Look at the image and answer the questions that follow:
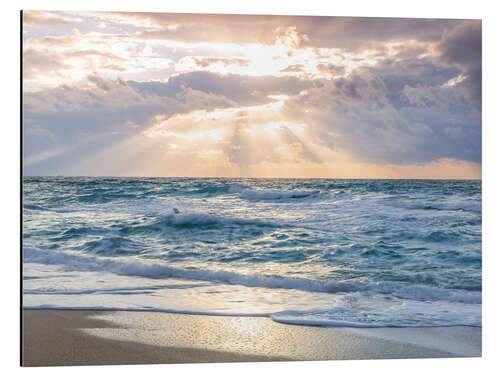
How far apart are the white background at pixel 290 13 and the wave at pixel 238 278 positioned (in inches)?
15.8

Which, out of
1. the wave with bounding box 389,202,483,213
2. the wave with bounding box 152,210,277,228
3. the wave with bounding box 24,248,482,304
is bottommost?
the wave with bounding box 24,248,482,304

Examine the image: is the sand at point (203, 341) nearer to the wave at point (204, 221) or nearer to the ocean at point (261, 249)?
the ocean at point (261, 249)

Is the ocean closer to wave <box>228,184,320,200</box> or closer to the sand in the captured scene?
wave <box>228,184,320,200</box>

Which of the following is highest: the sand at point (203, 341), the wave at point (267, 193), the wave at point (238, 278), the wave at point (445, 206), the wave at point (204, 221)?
the wave at point (267, 193)

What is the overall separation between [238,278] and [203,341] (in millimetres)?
1109

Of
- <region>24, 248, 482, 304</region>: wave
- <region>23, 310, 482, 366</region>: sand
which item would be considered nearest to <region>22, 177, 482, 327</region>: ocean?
<region>24, 248, 482, 304</region>: wave

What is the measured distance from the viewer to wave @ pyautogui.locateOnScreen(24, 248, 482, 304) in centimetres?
417

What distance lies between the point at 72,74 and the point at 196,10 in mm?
1083

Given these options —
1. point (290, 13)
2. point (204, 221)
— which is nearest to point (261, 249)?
point (204, 221)

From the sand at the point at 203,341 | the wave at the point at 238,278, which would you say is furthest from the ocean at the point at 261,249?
the sand at the point at 203,341

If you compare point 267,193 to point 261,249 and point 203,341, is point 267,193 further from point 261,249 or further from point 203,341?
point 203,341

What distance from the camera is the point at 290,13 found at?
389cm

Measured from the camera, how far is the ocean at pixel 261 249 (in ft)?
12.6

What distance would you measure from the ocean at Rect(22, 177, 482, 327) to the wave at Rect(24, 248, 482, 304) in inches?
0.5
